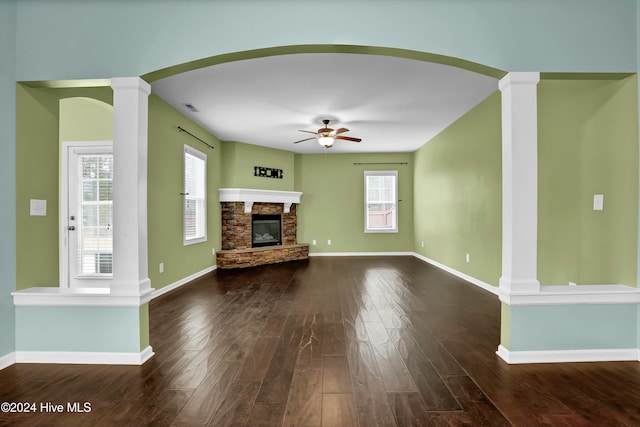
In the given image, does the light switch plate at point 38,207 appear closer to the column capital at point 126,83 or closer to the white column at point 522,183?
the column capital at point 126,83

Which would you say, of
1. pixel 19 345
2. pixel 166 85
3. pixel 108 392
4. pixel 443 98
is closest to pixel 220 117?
pixel 166 85

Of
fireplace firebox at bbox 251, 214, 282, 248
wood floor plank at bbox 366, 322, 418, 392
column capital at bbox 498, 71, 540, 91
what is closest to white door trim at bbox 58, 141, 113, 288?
fireplace firebox at bbox 251, 214, 282, 248

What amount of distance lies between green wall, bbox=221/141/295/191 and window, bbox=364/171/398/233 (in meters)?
2.15

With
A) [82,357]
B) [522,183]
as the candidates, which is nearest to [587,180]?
[522,183]

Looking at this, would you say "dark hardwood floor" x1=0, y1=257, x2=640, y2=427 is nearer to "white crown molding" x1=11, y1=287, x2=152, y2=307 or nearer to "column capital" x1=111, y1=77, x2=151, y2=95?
"white crown molding" x1=11, y1=287, x2=152, y2=307

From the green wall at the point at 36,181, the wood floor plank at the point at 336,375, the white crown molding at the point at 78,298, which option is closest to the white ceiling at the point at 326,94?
the green wall at the point at 36,181

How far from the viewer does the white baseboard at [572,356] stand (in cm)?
238

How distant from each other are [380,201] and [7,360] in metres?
7.40

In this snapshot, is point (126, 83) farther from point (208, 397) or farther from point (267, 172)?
point (267, 172)

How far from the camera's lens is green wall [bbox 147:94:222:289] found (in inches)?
168

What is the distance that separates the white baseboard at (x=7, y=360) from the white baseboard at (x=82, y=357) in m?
0.02

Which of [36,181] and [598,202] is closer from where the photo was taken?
[36,181]

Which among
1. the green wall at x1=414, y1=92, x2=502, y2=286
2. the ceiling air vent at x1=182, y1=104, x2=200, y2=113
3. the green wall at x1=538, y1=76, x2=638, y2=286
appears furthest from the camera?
the ceiling air vent at x1=182, y1=104, x2=200, y2=113

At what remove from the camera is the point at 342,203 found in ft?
27.6
